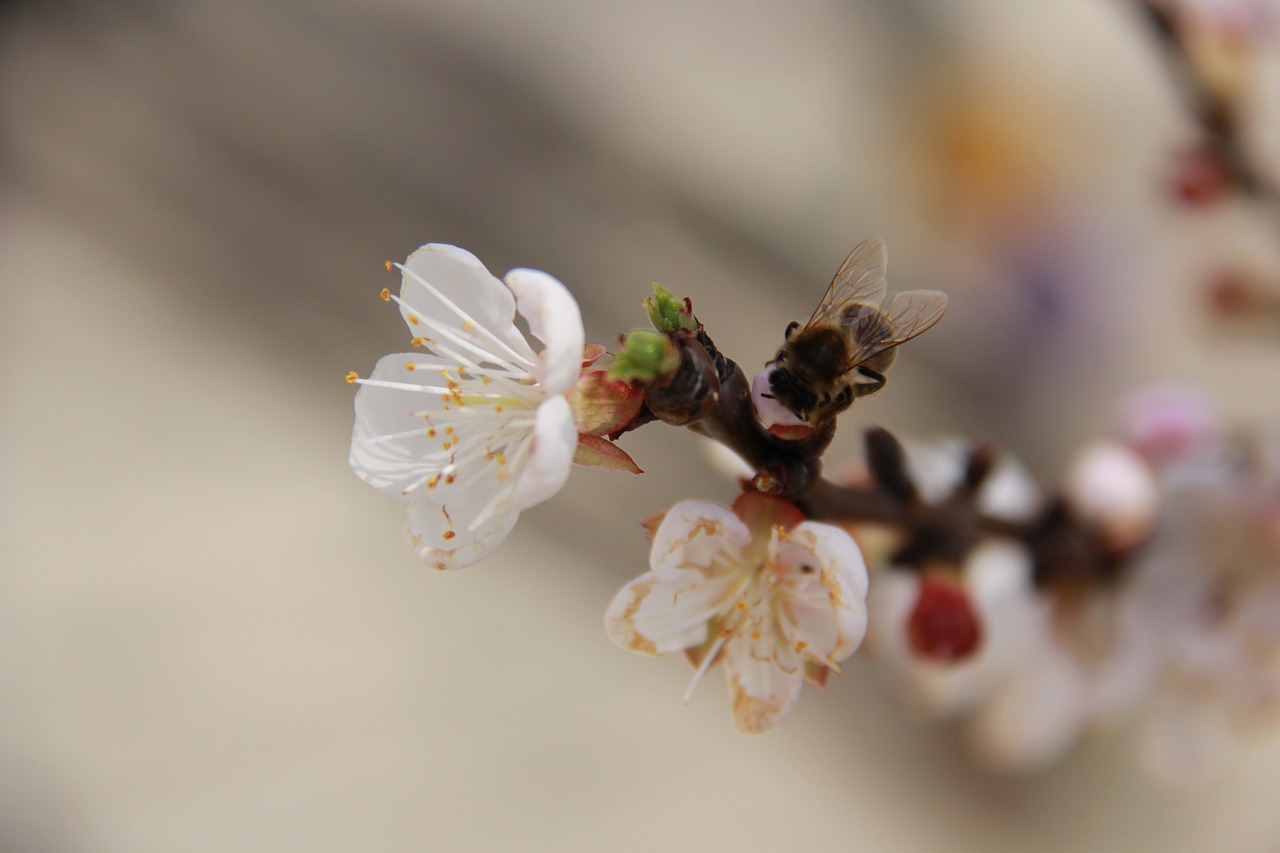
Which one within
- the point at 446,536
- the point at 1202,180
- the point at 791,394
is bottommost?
the point at 446,536

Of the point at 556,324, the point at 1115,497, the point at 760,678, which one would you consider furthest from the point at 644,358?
the point at 1115,497

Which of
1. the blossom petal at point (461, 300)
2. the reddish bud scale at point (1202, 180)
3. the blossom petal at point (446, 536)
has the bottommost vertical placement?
the blossom petal at point (446, 536)

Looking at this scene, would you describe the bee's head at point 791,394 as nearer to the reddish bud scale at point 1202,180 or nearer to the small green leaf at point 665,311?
the small green leaf at point 665,311

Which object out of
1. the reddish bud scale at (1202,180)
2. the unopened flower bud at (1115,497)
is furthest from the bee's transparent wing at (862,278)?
the reddish bud scale at (1202,180)

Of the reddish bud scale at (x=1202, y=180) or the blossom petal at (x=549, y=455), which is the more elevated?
the reddish bud scale at (x=1202, y=180)

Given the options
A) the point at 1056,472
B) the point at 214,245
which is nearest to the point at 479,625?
the point at 214,245

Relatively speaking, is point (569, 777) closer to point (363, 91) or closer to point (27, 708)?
point (27, 708)

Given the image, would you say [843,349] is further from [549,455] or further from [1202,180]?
[1202,180]
